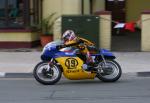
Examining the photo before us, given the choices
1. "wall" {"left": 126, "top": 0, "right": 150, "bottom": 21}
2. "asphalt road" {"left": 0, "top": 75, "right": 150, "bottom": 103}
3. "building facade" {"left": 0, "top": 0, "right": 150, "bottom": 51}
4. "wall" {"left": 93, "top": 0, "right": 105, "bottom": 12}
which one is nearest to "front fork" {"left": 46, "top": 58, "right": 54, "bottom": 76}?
"asphalt road" {"left": 0, "top": 75, "right": 150, "bottom": 103}

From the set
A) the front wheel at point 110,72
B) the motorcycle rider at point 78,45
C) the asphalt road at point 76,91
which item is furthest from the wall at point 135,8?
the motorcycle rider at point 78,45

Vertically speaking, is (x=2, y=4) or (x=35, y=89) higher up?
(x=2, y=4)

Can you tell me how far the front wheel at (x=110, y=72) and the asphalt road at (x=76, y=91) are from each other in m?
0.16

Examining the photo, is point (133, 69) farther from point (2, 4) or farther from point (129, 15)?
point (129, 15)

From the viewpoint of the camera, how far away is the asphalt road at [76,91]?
1085cm

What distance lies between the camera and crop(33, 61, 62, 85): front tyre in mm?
13039

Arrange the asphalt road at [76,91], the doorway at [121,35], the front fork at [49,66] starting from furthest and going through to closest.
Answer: the doorway at [121,35] < the front fork at [49,66] < the asphalt road at [76,91]

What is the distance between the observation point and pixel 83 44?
43.4 feet

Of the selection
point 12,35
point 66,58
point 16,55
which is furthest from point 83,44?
point 12,35

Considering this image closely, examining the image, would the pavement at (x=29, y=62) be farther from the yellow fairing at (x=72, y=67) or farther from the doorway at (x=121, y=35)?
the yellow fairing at (x=72, y=67)

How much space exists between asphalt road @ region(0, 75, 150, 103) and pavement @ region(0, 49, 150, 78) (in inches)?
19.5

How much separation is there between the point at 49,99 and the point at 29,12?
936cm

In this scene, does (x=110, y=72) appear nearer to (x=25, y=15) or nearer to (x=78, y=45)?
(x=78, y=45)

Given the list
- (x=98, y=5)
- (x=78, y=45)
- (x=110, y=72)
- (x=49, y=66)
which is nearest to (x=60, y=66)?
(x=49, y=66)
